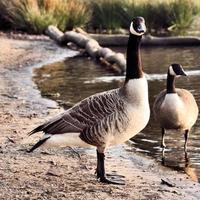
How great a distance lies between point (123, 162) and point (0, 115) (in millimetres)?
3071

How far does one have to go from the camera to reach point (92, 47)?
20.7 meters

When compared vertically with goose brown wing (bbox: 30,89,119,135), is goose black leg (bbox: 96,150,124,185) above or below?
below

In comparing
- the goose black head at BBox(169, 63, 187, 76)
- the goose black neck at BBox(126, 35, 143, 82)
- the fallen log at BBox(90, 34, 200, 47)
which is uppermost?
the goose black neck at BBox(126, 35, 143, 82)

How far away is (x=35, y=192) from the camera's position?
6449mm

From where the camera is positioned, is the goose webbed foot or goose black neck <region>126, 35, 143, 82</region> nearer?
goose black neck <region>126, 35, 143, 82</region>

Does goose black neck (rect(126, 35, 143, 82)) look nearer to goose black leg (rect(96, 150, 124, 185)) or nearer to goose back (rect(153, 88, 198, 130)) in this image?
goose black leg (rect(96, 150, 124, 185))

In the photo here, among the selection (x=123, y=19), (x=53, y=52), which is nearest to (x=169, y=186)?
(x=53, y=52)

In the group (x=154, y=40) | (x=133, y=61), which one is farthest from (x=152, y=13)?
(x=133, y=61)

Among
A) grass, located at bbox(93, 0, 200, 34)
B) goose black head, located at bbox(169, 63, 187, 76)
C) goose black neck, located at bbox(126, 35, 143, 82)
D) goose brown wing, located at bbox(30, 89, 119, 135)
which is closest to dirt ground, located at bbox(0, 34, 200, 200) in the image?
goose brown wing, located at bbox(30, 89, 119, 135)

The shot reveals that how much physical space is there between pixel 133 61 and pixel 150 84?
8.00 meters

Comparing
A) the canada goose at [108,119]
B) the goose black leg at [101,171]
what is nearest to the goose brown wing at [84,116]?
the canada goose at [108,119]

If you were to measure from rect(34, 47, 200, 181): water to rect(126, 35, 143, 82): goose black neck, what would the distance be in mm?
1716

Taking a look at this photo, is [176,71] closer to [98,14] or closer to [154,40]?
[154,40]

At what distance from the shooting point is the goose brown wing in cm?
687
